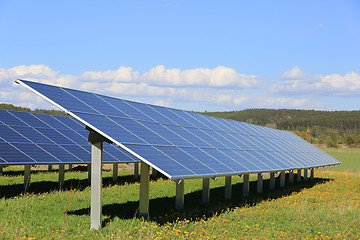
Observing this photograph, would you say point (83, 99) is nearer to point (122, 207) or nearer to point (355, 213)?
point (122, 207)

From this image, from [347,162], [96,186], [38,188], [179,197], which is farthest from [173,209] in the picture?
[347,162]

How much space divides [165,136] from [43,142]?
37.9 feet

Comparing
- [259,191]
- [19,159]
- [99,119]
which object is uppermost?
[99,119]

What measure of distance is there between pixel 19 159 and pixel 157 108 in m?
8.14

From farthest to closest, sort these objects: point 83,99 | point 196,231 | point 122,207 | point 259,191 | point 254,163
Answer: point 259,191 < point 254,163 < point 122,207 < point 83,99 < point 196,231

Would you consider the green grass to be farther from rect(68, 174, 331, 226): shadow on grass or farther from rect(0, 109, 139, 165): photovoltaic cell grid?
rect(0, 109, 139, 165): photovoltaic cell grid

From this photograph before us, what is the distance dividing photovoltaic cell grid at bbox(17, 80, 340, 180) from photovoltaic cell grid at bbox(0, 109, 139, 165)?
6.84 m

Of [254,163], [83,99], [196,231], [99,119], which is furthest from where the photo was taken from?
Result: [254,163]

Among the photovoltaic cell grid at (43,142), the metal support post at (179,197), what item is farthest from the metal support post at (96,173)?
the photovoltaic cell grid at (43,142)

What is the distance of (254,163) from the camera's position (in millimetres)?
22141

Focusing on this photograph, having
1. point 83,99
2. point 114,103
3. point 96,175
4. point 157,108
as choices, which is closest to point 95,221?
point 96,175

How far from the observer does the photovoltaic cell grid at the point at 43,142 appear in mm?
23609

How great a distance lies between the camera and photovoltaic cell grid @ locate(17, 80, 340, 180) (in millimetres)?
14544

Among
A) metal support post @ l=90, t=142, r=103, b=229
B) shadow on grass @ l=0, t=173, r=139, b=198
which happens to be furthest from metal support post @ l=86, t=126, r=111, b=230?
shadow on grass @ l=0, t=173, r=139, b=198
